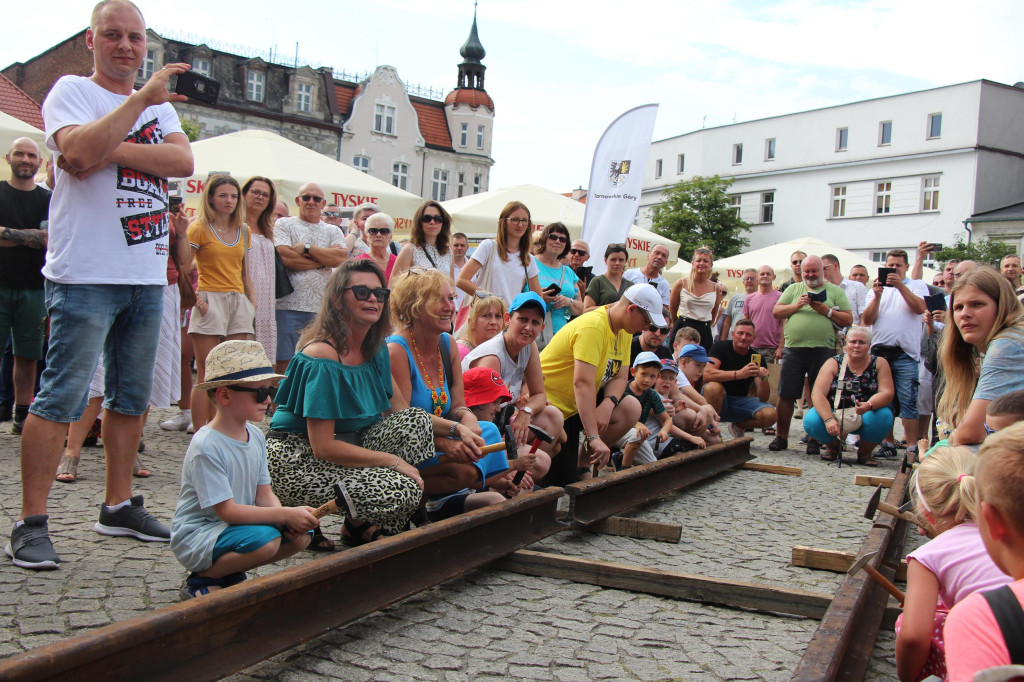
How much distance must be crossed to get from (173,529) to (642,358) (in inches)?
183

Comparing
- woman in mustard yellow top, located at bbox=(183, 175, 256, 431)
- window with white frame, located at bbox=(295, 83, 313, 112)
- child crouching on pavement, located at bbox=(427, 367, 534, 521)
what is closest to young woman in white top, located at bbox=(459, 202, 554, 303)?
woman in mustard yellow top, located at bbox=(183, 175, 256, 431)

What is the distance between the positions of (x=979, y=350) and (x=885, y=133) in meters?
53.5

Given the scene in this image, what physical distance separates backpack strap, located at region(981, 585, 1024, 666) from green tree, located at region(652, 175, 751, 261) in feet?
170

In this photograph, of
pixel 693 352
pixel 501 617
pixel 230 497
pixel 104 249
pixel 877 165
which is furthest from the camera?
pixel 877 165

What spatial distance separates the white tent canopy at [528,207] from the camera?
43.5 ft

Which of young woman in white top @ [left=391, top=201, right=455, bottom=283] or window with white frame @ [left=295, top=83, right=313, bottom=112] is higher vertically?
window with white frame @ [left=295, top=83, right=313, bottom=112]

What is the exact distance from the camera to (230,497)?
3111 millimetres

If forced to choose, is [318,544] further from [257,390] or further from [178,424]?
[178,424]

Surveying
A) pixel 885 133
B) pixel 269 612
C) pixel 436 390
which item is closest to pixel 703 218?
pixel 885 133

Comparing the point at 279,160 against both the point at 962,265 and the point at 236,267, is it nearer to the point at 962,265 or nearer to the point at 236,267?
the point at 236,267

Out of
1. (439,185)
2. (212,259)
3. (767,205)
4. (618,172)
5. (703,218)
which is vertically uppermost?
(767,205)

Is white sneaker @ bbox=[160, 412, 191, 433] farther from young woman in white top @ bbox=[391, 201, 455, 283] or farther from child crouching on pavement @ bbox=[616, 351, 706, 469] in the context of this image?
child crouching on pavement @ bbox=[616, 351, 706, 469]

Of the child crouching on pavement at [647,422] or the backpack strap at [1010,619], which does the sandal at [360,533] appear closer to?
the backpack strap at [1010,619]

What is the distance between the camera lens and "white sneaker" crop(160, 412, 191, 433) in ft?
25.1
